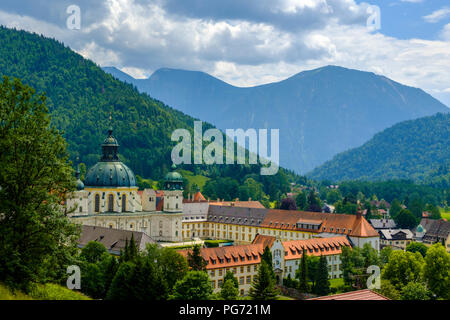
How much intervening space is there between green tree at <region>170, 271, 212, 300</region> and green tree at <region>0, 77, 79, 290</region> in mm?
21120

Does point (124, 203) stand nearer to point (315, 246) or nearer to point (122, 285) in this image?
point (315, 246)

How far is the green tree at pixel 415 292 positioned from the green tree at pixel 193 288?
21545 millimetres

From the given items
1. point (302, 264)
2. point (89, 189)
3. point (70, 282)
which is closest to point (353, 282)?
point (302, 264)

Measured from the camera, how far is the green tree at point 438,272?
191 ft

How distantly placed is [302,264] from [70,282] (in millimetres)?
30137

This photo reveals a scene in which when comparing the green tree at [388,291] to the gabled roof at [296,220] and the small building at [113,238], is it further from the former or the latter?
the gabled roof at [296,220]

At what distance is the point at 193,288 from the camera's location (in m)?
47.0

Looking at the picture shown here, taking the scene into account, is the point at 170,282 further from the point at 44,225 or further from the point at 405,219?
the point at 405,219

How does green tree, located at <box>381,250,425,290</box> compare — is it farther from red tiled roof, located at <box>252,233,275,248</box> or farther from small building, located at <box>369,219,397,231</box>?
small building, located at <box>369,219,397,231</box>

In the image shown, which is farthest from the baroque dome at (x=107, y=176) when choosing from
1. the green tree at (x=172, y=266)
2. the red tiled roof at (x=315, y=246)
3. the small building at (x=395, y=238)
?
the small building at (x=395, y=238)

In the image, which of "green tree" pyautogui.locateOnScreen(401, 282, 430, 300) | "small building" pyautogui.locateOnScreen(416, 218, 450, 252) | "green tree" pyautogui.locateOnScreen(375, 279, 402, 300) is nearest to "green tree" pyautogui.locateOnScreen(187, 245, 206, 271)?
"green tree" pyautogui.locateOnScreen(375, 279, 402, 300)

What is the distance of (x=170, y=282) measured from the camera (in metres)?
54.5

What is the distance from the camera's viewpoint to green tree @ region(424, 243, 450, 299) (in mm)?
58250

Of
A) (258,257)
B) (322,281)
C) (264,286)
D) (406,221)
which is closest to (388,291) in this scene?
(322,281)
